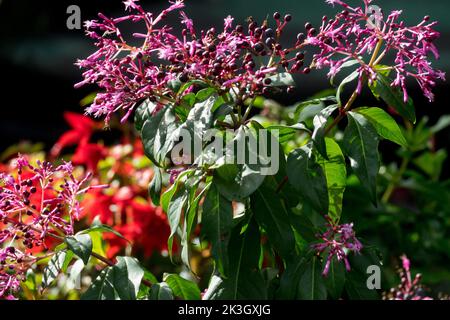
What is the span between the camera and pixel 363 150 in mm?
1361

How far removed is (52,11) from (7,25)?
1.04 ft

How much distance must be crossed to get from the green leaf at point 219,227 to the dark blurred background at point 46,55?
3.90 meters

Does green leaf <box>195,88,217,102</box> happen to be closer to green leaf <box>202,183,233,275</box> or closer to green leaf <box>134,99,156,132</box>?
green leaf <box>134,99,156,132</box>

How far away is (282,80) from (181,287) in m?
0.47

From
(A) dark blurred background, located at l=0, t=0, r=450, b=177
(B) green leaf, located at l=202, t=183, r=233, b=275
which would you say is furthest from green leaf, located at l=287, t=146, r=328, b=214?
(A) dark blurred background, located at l=0, t=0, r=450, b=177

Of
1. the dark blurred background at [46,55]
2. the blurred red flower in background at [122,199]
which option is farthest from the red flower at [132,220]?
the dark blurred background at [46,55]

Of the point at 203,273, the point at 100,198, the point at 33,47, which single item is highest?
the point at 33,47

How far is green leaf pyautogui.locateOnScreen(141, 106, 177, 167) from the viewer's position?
1356 mm

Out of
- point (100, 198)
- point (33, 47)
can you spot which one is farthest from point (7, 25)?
point (100, 198)

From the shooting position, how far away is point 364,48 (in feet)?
4.54

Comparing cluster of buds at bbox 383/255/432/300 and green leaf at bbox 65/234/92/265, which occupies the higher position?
green leaf at bbox 65/234/92/265

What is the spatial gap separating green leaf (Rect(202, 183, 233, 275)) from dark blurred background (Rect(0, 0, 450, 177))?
3.90 meters
